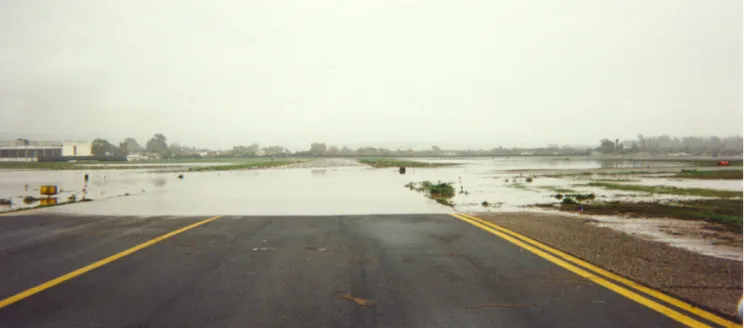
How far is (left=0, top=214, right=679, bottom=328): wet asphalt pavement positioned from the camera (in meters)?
4.53

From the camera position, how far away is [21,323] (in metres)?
4.35

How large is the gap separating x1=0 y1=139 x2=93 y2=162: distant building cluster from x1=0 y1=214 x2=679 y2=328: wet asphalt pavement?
159509 millimetres

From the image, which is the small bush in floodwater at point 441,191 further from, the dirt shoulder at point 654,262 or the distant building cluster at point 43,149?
the distant building cluster at point 43,149

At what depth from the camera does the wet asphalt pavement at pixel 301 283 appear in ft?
14.9

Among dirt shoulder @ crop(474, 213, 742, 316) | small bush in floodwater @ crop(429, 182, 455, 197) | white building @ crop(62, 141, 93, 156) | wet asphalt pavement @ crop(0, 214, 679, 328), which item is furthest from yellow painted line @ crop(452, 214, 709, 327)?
white building @ crop(62, 141, 93, 156)

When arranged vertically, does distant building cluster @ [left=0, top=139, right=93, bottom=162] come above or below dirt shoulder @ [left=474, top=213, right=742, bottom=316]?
above

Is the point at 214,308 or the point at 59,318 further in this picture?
the point at 214,308

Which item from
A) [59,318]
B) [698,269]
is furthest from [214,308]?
[698,269]

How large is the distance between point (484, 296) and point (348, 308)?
1594 mm

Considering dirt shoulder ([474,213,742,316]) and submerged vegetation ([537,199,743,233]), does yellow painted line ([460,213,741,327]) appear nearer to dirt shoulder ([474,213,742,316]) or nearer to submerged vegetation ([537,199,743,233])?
dirt shoulder ([474,213,742,316])

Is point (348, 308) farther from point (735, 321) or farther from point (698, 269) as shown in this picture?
point (698, 269)

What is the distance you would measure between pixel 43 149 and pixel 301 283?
18653 cm

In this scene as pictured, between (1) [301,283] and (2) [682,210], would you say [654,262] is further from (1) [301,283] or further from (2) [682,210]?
(2) [682,210]

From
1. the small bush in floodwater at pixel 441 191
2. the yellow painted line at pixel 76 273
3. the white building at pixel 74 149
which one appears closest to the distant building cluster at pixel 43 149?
the white building at pixel 74 149
